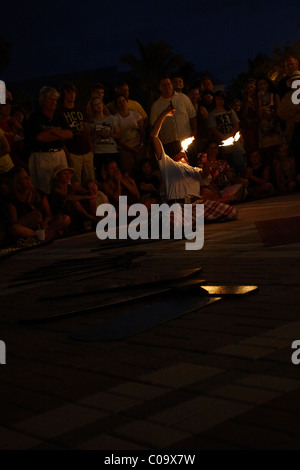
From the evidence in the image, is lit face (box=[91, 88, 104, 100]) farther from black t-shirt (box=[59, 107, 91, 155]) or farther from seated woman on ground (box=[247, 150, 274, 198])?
seated woman on ground (box=[247, 150, 274, 198])

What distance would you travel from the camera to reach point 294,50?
3422 centimetres

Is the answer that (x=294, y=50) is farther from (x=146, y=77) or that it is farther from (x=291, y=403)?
(x=291, y=403)

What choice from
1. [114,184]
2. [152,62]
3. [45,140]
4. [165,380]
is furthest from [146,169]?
[152,62]

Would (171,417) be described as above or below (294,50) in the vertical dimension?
below

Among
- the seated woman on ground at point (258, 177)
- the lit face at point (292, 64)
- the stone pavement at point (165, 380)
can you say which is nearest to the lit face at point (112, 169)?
the seated woman on ground at point (258, 177)

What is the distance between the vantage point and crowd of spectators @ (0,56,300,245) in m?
9.53

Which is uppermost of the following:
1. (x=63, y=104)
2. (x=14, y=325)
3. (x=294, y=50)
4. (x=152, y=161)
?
(x=294, y=50)

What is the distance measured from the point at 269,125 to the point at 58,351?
35.8 ft

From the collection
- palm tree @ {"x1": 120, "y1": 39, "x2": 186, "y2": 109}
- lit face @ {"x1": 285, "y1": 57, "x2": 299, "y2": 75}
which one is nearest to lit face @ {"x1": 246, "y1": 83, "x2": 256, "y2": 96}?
lit face @ {"x1": 285, "y1": 57, "x2": 299, "y2": 75}

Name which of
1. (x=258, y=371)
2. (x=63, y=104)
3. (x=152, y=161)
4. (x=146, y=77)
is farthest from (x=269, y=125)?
(x=146, y=77)

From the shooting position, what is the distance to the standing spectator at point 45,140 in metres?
9.65

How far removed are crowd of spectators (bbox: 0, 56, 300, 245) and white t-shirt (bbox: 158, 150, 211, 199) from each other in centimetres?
24

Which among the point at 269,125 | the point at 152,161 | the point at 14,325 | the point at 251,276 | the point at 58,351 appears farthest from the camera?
the point at 269,125

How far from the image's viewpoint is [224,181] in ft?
39.4
